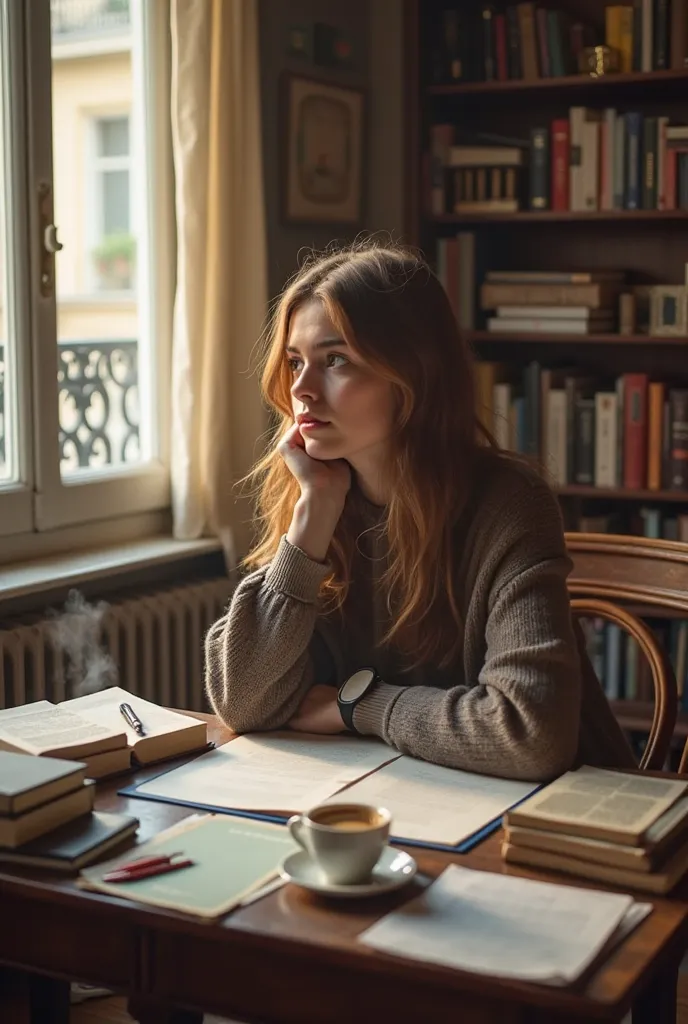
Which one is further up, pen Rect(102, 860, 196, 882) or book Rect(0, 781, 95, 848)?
book Rect(0, 781, 95, 848)

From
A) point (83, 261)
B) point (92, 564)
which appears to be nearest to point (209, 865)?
point (92, 564)

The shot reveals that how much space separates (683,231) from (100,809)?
2.66 m

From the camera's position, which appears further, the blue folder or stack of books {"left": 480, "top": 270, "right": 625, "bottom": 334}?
stack of books {"left": 480, "top": 270, "right": 625, "bottom": 334}

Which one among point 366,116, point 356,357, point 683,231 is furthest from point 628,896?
point 366,116

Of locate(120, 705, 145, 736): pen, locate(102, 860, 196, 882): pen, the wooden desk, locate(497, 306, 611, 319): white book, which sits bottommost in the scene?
the wooden desk

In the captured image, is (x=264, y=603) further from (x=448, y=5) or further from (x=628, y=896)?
(x=448, y=5)

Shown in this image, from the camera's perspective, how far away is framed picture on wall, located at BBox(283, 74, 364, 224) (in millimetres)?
3451

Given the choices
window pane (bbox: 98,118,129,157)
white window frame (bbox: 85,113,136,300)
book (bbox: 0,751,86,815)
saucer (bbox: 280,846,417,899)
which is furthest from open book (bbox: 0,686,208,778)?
window pane (bbox: 98,118,129,157)

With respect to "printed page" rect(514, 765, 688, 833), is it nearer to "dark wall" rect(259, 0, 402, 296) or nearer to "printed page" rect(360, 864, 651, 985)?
"printed page" rect(360, 864, 651, 985)

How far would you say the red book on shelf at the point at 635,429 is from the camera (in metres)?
3.43

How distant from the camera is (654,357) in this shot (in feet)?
12.0

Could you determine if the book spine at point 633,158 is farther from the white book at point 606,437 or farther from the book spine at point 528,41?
the white book at point 606,437

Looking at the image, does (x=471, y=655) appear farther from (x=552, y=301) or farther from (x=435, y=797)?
(x=552, y=301)

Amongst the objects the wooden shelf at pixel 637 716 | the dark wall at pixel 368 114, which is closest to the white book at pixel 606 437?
the wooden shelf at pixel 637 716
